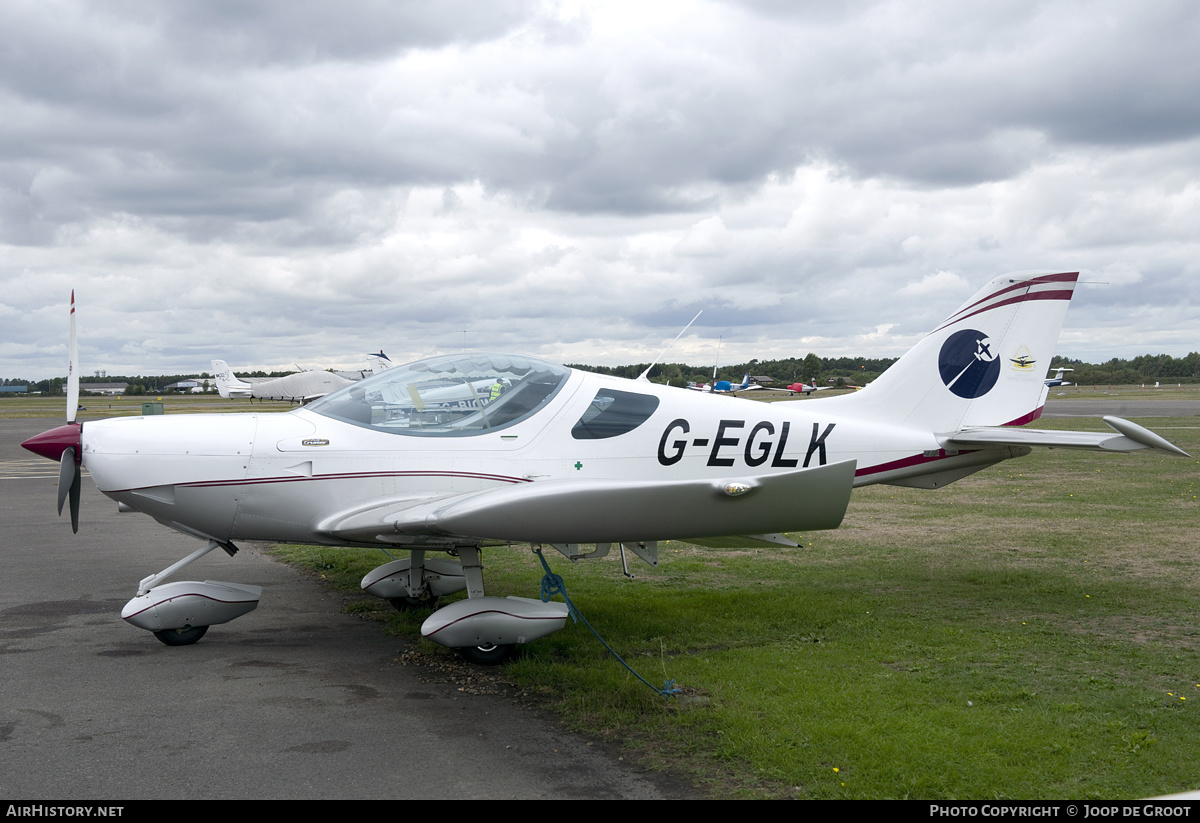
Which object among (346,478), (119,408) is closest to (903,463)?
(346,478)

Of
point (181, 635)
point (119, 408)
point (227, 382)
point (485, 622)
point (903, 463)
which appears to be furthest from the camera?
point (227, 382)

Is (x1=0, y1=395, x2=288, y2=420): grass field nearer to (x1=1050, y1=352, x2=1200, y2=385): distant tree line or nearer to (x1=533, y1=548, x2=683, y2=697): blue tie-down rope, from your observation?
(x1=533, y1=548, x2=683, y2=697): blue tie-down rope

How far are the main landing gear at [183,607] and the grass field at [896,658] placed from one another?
50.1 inches

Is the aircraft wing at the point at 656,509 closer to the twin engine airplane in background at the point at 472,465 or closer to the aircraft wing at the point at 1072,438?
the twin engine airplane in background at the point at 472,465

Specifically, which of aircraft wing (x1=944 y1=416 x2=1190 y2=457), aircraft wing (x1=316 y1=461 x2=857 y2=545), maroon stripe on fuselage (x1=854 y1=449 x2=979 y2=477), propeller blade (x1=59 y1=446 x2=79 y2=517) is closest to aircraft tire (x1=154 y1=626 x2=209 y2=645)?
propeller blade (x1=59 y1=446 x2=79 y2=517)

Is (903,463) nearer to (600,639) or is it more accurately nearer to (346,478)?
(600,639)

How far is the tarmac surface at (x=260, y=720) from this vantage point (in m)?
3.74

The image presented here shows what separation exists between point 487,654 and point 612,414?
A: 1.99 m

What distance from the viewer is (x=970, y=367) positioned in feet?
24.3

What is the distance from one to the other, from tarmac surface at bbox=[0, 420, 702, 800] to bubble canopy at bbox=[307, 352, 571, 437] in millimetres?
1704

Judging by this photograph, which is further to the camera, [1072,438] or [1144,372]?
[1144,372]

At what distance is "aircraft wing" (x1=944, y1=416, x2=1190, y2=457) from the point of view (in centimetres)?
545

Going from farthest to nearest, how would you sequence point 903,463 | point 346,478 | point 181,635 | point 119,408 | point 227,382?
point 227,382 → point 119,408 → point 903,463 → point 181,635 → point 346,478

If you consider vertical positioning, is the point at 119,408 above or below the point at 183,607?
below
